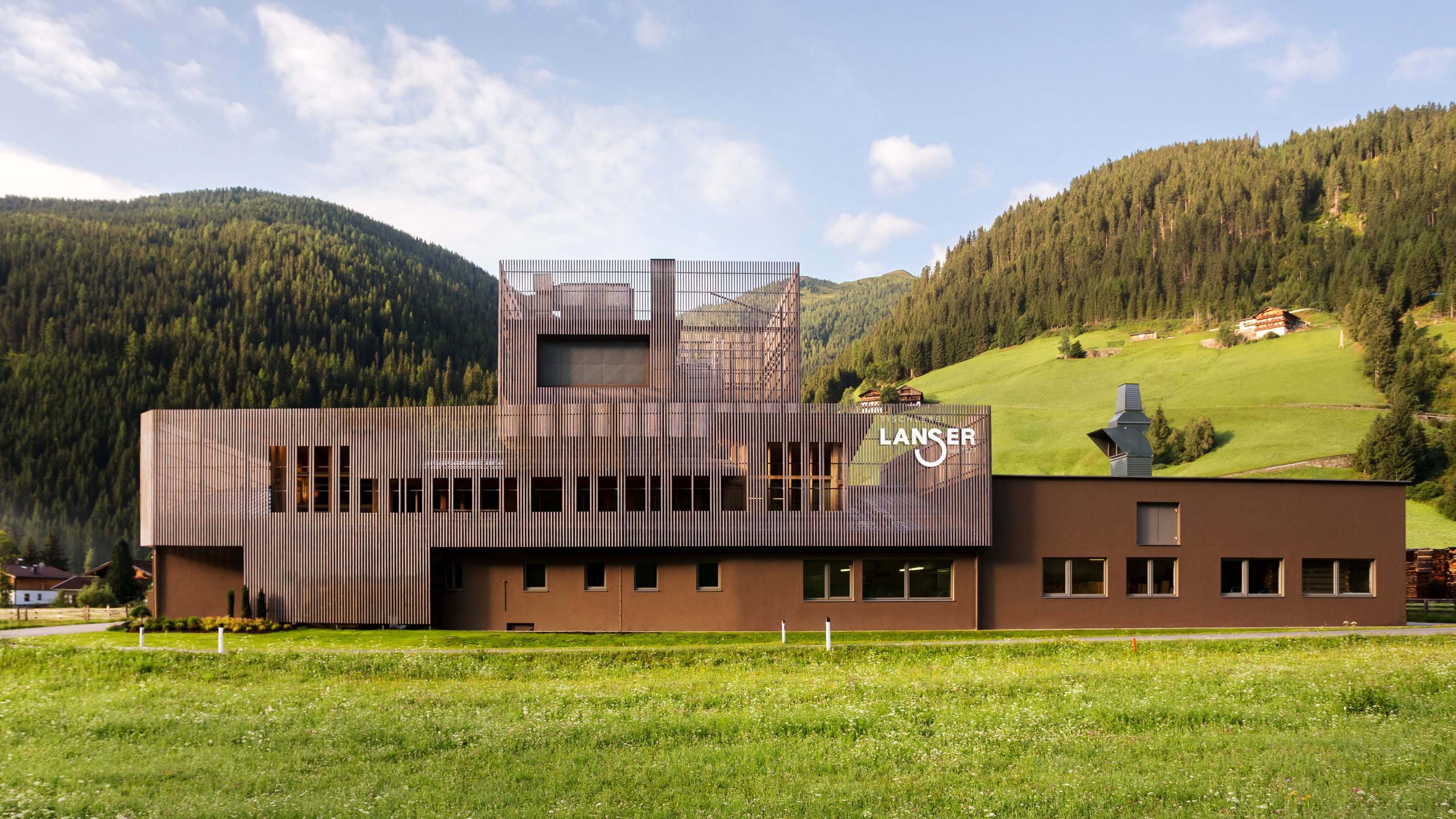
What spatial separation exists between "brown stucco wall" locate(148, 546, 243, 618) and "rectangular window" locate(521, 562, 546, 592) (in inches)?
462

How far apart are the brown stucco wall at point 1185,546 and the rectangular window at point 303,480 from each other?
84.8ft

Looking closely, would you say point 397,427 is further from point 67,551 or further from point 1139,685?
point 67,551

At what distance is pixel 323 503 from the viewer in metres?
37.1

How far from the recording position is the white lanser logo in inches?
1443

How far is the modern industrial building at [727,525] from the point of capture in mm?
36312

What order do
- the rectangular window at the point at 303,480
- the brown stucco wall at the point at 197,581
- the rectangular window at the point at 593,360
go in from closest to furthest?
the rectangular window at the point at 303,480
the brown stucco wall at the point at 197,581
the rectangular window at the point at 593,360

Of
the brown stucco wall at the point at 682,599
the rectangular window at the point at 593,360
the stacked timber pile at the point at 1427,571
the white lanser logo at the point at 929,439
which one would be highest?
the rectangular window at the point at 593,360

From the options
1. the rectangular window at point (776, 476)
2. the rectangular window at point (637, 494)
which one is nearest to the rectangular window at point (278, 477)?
the rectangular window at point (637, 494)

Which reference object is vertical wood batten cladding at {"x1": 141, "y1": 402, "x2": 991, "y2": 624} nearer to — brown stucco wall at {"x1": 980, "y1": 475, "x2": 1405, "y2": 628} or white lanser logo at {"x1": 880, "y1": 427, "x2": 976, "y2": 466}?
white lanser logo at {"x1": 880, "y1": 427, "x2": 976, "y2": 466}

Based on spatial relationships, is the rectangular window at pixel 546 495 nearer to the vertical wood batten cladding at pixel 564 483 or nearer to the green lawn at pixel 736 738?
the vertical wood batten cladding at pixel 564 483

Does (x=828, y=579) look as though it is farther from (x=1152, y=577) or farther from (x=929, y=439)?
(x=1152, y=577)

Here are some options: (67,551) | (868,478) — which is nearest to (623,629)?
(868,478)

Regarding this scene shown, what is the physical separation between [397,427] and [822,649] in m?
18.5

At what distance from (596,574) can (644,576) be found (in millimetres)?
1885
